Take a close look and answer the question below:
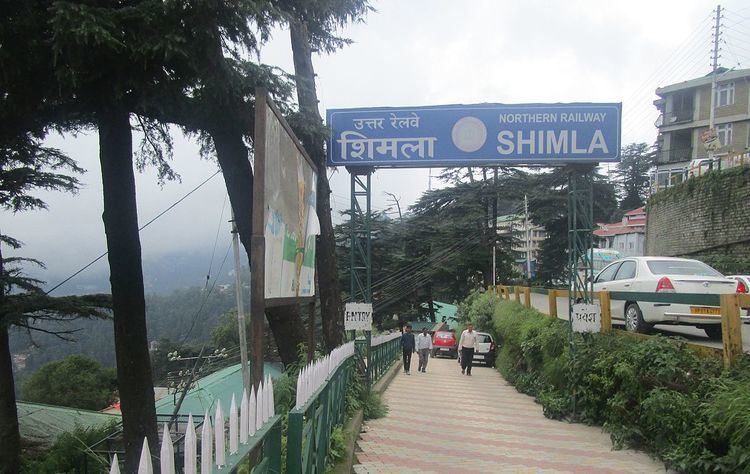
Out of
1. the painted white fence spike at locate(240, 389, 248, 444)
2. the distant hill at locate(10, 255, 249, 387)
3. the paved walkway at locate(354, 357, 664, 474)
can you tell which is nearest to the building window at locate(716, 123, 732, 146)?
the distant hill at locate(10, 255, 249, 387)

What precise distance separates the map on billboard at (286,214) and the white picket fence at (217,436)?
108 cm

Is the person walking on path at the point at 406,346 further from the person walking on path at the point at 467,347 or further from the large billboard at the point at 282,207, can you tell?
the large billboard at the point at 282,207

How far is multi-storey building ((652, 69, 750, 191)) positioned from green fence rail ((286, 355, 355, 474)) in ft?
126

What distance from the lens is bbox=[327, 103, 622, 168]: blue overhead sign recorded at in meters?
10.1

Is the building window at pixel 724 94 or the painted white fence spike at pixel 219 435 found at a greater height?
the building window at pixel 724 94

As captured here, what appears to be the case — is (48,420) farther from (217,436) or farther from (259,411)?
(217,436)

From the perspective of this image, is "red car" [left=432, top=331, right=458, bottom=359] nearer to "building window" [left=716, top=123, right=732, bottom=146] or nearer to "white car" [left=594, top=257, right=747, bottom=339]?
"white car" [left=594, top=257, right=747, bottom=339]

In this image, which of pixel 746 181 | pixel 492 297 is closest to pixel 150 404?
pixel 492 297

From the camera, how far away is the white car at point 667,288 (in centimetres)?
1064

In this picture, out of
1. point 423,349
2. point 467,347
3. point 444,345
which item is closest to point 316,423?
point 467,347

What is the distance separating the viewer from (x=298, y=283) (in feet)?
19.3

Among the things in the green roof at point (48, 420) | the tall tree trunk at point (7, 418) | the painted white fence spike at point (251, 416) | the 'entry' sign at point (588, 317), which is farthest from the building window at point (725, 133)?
the painted white fence spike at point (251, 416)

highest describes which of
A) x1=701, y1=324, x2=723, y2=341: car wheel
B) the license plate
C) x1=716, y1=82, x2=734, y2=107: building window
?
x1=716, y1=82, x2=734, y2=107: building window

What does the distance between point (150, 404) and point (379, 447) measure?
3.81 metres
